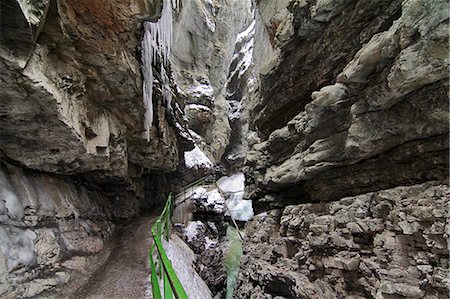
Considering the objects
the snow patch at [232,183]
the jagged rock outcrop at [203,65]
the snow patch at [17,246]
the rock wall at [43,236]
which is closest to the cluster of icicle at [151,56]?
the rock wall at [43,236]

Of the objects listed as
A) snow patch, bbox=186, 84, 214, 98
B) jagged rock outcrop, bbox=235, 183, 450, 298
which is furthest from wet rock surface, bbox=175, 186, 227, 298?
snow patch, bbox=186, 84, 214, 98

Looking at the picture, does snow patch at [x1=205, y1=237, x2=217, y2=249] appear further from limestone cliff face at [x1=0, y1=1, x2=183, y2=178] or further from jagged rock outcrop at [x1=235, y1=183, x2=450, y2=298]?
limestone cliff face at [x1=0, y1=1, x2=183, y2=178]

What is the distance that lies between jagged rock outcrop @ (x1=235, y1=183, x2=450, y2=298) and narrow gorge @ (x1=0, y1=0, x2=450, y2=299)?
0.8 inches

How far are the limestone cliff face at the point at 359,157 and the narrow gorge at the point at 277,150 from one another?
2cm

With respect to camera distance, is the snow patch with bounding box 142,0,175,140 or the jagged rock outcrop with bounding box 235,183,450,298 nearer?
the jagged rock outcrop with bounding box 235,183,450,298

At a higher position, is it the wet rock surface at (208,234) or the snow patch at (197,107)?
the snow patch at (197,107)

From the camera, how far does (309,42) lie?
18.2 ft

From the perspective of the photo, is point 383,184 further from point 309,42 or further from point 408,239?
point 309,42

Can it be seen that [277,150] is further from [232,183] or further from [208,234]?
[232,183]

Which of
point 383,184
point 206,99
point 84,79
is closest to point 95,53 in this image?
point 84,79

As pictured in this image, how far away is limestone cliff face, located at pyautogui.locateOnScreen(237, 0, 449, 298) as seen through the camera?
8.82ft

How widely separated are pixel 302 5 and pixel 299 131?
115 inches

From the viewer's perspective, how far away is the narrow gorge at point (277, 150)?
9.25ft

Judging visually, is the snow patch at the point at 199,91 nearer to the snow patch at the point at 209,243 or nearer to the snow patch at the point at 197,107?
the snow patch at the point at 197,107
